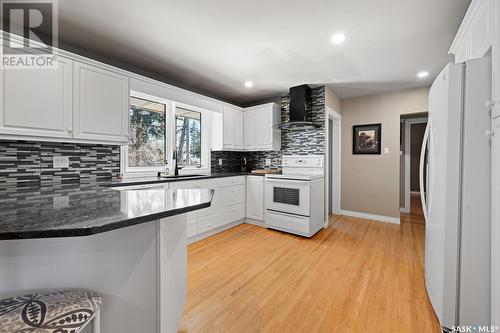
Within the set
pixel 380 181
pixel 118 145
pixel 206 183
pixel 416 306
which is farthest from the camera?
pixel 380 181

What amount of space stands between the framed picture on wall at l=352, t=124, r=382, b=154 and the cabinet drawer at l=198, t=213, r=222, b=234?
2993 mm

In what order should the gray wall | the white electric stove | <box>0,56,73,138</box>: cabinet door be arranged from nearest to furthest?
<box>0,56,73,138</box>: cabinet door, the white electric stove, the gray wall

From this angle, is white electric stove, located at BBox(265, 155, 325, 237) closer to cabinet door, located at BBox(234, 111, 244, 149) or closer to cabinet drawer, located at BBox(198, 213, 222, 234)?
cabinet drawer, located at BBox(198, 213, 222, 234)

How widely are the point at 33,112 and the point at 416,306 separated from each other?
11.5 ft

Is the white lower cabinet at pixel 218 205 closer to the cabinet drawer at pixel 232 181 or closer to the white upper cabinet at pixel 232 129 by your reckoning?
the cabinet drawer at pixel 232 181

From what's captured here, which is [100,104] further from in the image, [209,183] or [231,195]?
[231,195]

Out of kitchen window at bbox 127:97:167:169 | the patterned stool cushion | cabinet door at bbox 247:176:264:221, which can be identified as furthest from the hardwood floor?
kitchen window at bbox 127:97:167:169

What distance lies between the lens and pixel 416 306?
5.26ft

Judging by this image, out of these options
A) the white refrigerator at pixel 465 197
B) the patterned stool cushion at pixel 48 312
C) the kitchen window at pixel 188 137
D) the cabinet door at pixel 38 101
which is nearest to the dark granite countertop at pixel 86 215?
the patterned stool cushion at pixel 48 312

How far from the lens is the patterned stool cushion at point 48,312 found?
0.64 m

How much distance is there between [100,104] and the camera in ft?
7.11

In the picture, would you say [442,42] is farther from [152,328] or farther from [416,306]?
[152,328]

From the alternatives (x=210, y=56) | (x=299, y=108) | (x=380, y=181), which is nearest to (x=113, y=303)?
(x=210, y=56)

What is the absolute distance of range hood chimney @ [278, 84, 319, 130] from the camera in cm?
347
